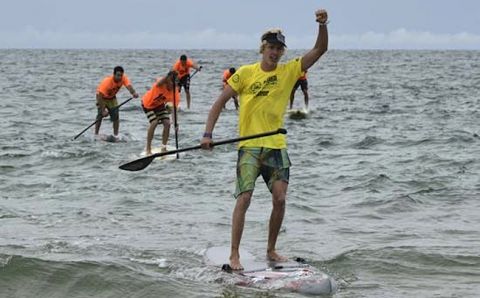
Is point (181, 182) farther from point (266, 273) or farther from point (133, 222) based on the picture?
point (266, 273)

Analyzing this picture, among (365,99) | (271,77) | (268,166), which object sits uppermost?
(271,77)

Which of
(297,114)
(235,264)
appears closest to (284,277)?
(235,264)

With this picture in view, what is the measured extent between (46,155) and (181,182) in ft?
14.2

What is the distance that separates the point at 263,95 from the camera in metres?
7.65

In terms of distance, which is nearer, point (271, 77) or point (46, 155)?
point (271, 77)

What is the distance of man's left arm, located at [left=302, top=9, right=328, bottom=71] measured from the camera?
24.5ft

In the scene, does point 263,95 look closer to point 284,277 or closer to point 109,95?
point 284,277

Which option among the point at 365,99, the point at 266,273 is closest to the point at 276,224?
the point at 266,273

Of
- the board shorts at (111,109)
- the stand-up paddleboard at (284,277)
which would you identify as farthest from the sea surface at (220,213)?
the board shorts at (111,109)

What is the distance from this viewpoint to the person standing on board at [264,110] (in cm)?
763

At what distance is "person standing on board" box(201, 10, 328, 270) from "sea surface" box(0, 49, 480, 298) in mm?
972

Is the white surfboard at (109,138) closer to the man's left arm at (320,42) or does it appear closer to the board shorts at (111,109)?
the board shorts at (111,109)

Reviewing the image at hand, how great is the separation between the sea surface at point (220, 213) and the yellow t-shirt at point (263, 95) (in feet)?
4.36

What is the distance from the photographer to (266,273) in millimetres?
7711
